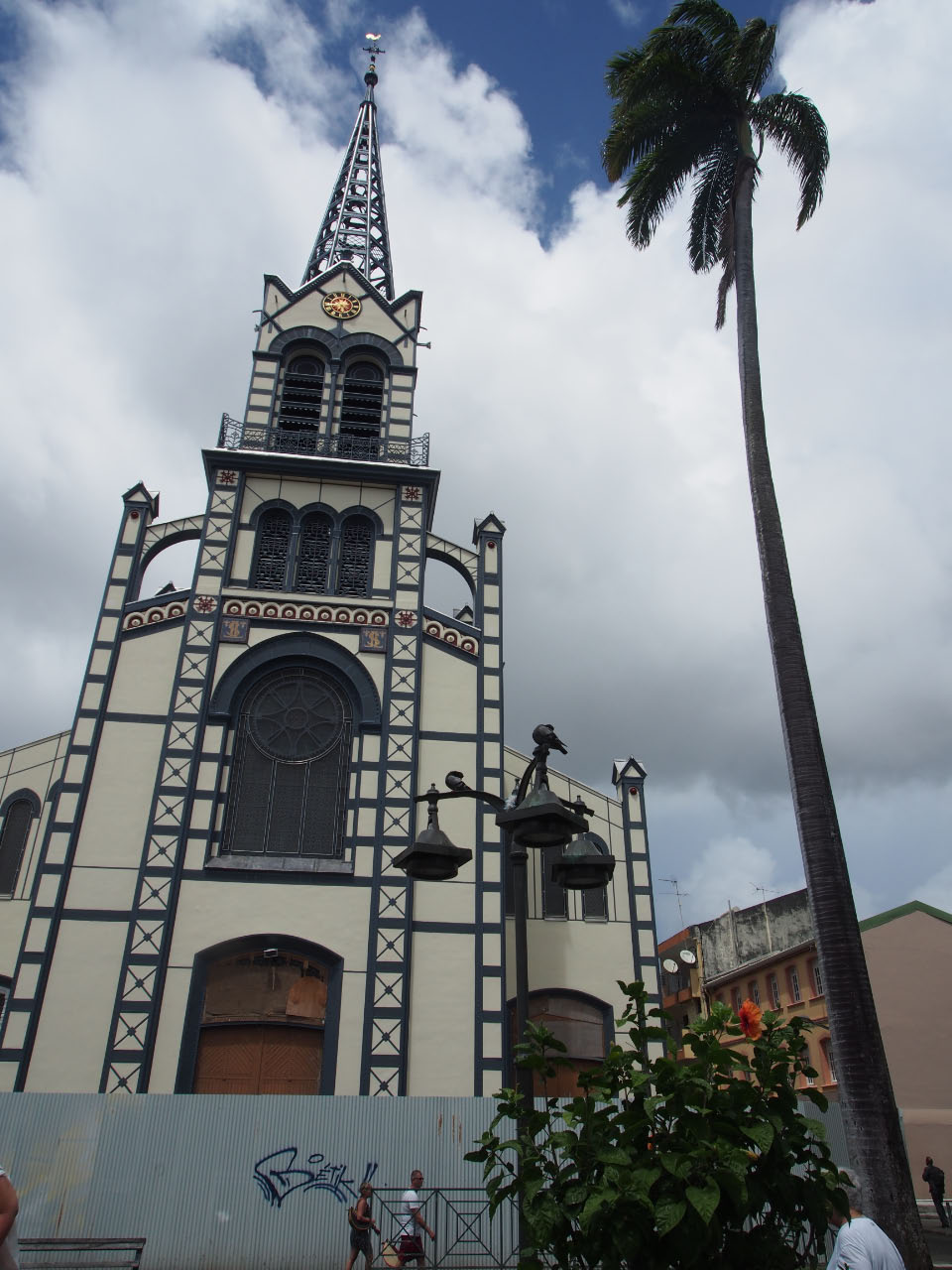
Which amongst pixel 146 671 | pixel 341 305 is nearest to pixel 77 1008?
pixel 146 671

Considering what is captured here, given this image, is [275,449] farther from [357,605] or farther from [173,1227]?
[173,1227]

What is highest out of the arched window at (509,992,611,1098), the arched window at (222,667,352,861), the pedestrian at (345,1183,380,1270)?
the arched window at (222,667,352,861)

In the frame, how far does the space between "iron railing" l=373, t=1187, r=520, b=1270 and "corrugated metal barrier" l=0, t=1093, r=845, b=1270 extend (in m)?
0.02

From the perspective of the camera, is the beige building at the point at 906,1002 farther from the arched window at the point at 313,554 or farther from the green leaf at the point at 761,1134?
the green leaf at the point at 761,1134

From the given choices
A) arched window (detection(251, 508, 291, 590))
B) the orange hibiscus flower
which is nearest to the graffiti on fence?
the orange hibiscus flower

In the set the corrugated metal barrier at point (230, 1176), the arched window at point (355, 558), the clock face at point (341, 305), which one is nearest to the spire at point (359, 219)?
the clock face at point (341, 305)

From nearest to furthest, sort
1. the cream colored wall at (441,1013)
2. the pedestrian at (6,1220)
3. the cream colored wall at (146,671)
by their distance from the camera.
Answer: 1. the pedestrian at (6,1220)
2. the cream colored wall at (441,1013)
3. the cream colored wall at (146,671)

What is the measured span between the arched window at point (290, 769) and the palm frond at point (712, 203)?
12420mm

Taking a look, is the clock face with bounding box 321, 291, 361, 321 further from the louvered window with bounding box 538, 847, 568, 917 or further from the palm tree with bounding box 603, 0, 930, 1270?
the louvered window with bounding box 538, 847, 568, 917

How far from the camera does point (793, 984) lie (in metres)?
32.8

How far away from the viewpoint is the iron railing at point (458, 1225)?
44.1 feet

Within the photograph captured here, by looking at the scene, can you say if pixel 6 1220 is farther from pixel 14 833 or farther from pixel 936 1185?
pixel 936 1185

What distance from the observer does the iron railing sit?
13.4 meters

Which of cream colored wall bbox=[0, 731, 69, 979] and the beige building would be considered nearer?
cream colored wall bbox=[0, 731, 69, 979]
